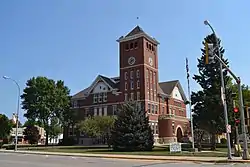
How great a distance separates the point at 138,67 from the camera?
66.9 m

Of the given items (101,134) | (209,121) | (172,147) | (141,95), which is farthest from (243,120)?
(141,95)

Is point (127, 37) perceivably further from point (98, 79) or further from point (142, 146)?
point (142, 146)

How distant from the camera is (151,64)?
6938cm

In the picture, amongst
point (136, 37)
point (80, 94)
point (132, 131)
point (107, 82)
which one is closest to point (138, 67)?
point (136, 37)

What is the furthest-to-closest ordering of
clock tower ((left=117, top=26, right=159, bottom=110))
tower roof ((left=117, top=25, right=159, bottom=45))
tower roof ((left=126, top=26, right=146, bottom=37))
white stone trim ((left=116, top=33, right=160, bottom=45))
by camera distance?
1. tower roof ((left=126, top=26, right=146, bottom=37))
2. tower roof ((left=117, top=25, right=159, bottom=45))
3. white stone trim ((left=116, top=33, right=160, bottom=45))
4. clock tower ((left=117, top=26, right=159, bottom=110))

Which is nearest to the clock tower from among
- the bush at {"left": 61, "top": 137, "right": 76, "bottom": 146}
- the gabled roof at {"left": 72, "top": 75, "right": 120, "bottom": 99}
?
the gabled roof at {"left": 72, "top": 75, "right": 120, "bottom": 99}

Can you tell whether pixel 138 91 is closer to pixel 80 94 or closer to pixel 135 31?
pixel 135 31

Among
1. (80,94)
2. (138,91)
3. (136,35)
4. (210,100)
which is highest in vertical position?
(136,35)

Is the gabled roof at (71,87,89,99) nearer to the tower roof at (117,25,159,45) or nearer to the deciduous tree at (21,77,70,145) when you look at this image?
the deciduous tree at (21,77,70,145)

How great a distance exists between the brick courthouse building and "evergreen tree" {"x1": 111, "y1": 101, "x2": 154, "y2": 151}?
21795 mm

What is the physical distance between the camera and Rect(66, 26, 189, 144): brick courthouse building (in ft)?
219

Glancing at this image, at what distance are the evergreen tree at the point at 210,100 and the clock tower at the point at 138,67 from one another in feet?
71.0

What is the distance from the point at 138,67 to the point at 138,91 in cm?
522

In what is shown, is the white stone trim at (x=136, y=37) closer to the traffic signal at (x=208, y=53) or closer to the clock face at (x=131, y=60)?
the clock face at (x=131, y=60)
